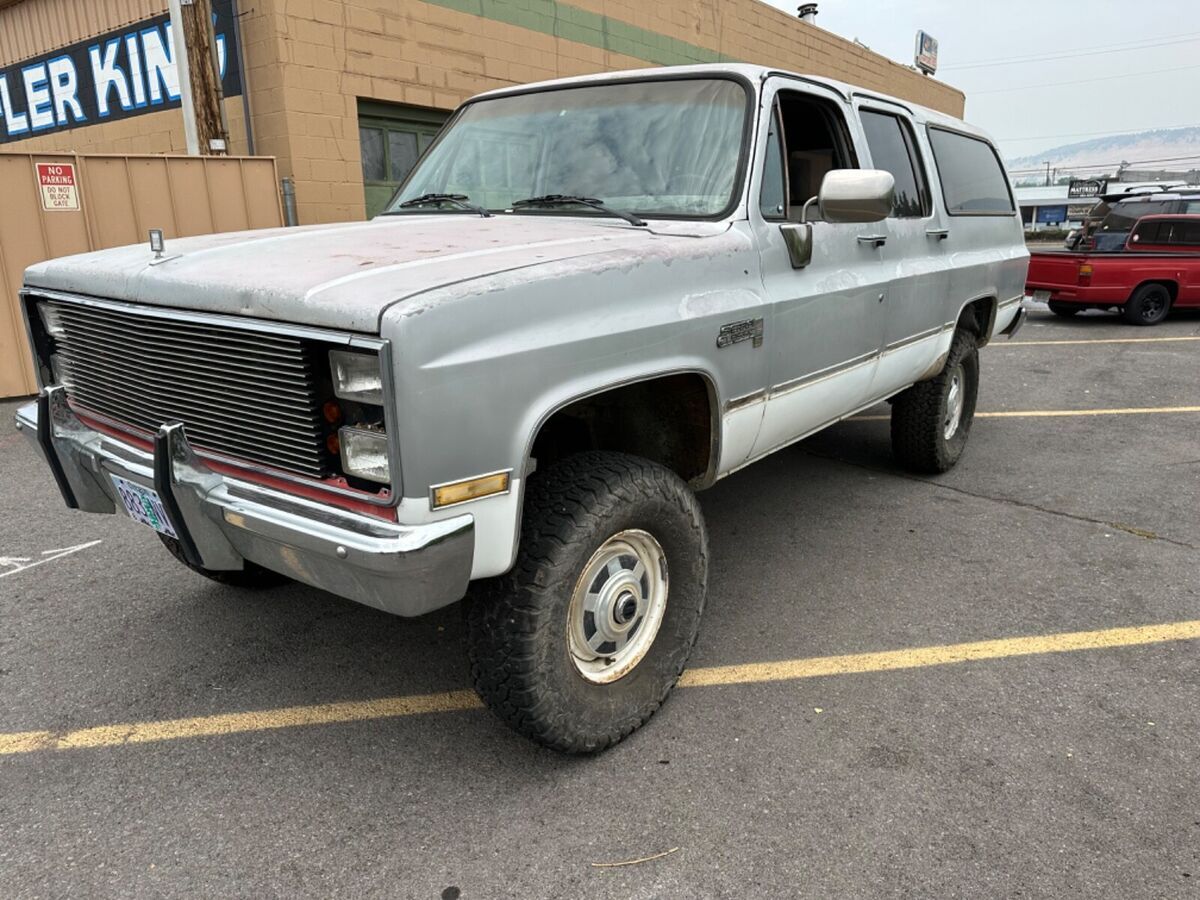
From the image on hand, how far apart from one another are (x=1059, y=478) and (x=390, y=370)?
Result: 4767 mm

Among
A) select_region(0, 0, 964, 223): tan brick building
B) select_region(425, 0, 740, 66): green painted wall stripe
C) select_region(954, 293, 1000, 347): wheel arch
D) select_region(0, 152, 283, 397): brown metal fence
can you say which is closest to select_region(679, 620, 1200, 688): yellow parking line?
select_region(954, 293, 1000, 347): wheel arch

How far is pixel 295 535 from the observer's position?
2.14 meters

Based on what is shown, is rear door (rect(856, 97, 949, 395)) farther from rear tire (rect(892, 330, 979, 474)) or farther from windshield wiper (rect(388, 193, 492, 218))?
windshield wiper (rect(388, 193, 492, 218))

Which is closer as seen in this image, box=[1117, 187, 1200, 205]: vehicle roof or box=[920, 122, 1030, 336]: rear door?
box=[920, 122, 1030, 336]: rear door

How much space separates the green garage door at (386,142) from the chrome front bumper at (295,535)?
7.46 m

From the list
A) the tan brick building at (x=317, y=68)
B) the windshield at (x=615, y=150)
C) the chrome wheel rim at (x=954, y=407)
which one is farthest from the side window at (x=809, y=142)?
the tan brick building at (x=317, y=68)

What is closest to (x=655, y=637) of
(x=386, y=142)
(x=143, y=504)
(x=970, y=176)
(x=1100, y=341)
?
(x=143, y=504)

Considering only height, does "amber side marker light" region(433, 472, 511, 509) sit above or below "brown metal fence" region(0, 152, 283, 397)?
below

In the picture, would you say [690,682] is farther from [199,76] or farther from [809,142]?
[199,76]

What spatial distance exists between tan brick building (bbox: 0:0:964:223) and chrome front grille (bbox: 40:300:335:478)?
640 centimetres

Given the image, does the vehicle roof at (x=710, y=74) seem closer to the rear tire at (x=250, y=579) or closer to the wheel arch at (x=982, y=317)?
the wheel arch at (x=982, y=317)

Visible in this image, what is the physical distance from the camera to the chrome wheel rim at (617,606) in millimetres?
2588

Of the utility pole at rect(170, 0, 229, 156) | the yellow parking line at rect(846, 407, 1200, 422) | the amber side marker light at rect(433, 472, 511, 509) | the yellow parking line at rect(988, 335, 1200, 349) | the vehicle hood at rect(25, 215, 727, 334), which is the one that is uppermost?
the utility pole at rect(170, 0, 229, 156)

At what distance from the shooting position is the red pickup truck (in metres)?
11.6
